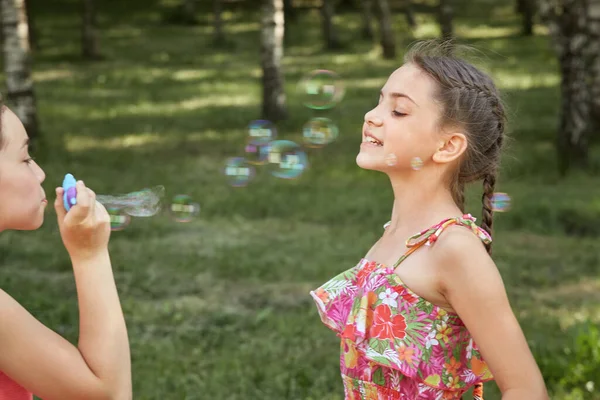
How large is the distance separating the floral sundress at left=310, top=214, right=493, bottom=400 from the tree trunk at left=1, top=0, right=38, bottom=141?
426 inches

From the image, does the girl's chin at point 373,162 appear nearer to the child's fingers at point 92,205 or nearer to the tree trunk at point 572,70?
the child's fingers at point 92,205

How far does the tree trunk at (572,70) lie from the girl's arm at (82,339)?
9760 mm

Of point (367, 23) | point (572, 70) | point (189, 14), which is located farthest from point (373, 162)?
point (189, 14)

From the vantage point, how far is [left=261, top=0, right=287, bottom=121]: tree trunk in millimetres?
14484

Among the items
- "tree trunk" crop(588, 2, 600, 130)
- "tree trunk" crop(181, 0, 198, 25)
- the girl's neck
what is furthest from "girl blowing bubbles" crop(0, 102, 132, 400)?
"tree trunk" crop(181, 0, 198, 25)

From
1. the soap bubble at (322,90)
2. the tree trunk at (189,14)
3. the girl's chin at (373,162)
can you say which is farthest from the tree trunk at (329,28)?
the girl's chin at (373,162)

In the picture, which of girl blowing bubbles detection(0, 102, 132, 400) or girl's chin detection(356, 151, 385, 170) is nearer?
girl blowing bubbles detection(0, 102, 132, 400)

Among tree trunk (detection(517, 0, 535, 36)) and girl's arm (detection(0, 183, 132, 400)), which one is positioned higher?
girl's arm (detection(0, 183, 132, 400))

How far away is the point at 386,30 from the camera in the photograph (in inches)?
979

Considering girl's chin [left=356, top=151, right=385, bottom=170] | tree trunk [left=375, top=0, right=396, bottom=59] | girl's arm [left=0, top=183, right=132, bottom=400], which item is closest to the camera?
girl's arm [left=0, top=183, right=132, bottom=400]

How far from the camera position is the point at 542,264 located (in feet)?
25.3

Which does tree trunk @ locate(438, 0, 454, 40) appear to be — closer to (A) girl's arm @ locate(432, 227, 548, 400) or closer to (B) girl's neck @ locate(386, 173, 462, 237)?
(B) girl's neck @ locate(386, 173, 462, 237)

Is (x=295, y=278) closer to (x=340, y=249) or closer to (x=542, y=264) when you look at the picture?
(x=340, y=249)

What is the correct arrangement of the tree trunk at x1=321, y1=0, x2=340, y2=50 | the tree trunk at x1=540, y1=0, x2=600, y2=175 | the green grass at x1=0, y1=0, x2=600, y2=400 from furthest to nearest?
1. the tree trunk at x1=321, y1=0, x2=340, y2=50
2. the tree trunk at x1=540, y1=0, x2=600, y2=175
3. the green grass at x1=0, y1=0, x2=600, y2=400
